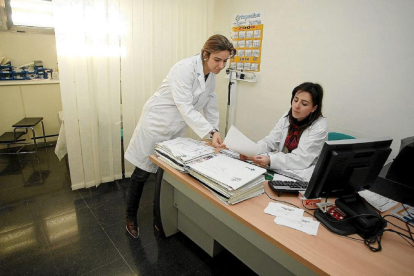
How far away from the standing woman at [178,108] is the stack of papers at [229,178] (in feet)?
0.92

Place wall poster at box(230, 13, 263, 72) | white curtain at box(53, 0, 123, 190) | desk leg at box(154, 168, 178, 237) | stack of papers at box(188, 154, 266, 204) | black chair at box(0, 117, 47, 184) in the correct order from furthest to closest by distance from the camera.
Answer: black chair at box(0, 117, 47, 184), wall poster at box(230, 13, 263, 72), white curtain at box(53, 0, 123, 190), desk leg at box(154, 168, 178, 237), stack of papers at box(188, 154, 266, 204)

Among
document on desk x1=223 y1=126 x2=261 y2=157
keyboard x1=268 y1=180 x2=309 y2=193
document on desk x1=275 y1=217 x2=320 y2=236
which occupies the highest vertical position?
document on desk x1=223 y1=126 x2=261 y2=157

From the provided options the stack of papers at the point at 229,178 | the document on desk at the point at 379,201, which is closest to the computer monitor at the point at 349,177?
the document on desk at the point at 379,201

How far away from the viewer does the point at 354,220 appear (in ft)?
3.46

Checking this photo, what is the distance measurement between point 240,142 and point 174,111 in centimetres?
62

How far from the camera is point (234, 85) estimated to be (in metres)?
3.02

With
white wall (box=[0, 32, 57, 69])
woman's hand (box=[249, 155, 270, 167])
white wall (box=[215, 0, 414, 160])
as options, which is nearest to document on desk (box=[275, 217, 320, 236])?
woman's hand (box=[249, 155, 270, 167])

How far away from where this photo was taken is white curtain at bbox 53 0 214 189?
2.26 meters

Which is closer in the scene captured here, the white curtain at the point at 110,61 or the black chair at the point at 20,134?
the white curtain at the point at 110,61

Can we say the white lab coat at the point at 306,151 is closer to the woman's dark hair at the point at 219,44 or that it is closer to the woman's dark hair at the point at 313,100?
the woman's dark hair at the point at 313,100

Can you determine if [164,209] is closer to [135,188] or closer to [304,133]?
[135,188]

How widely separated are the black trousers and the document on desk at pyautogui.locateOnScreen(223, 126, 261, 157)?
2.55 feet

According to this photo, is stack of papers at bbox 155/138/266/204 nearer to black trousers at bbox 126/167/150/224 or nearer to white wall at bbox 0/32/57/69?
black trousers at bbox 126/167/150/224

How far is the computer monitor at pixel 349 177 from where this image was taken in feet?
3.28
